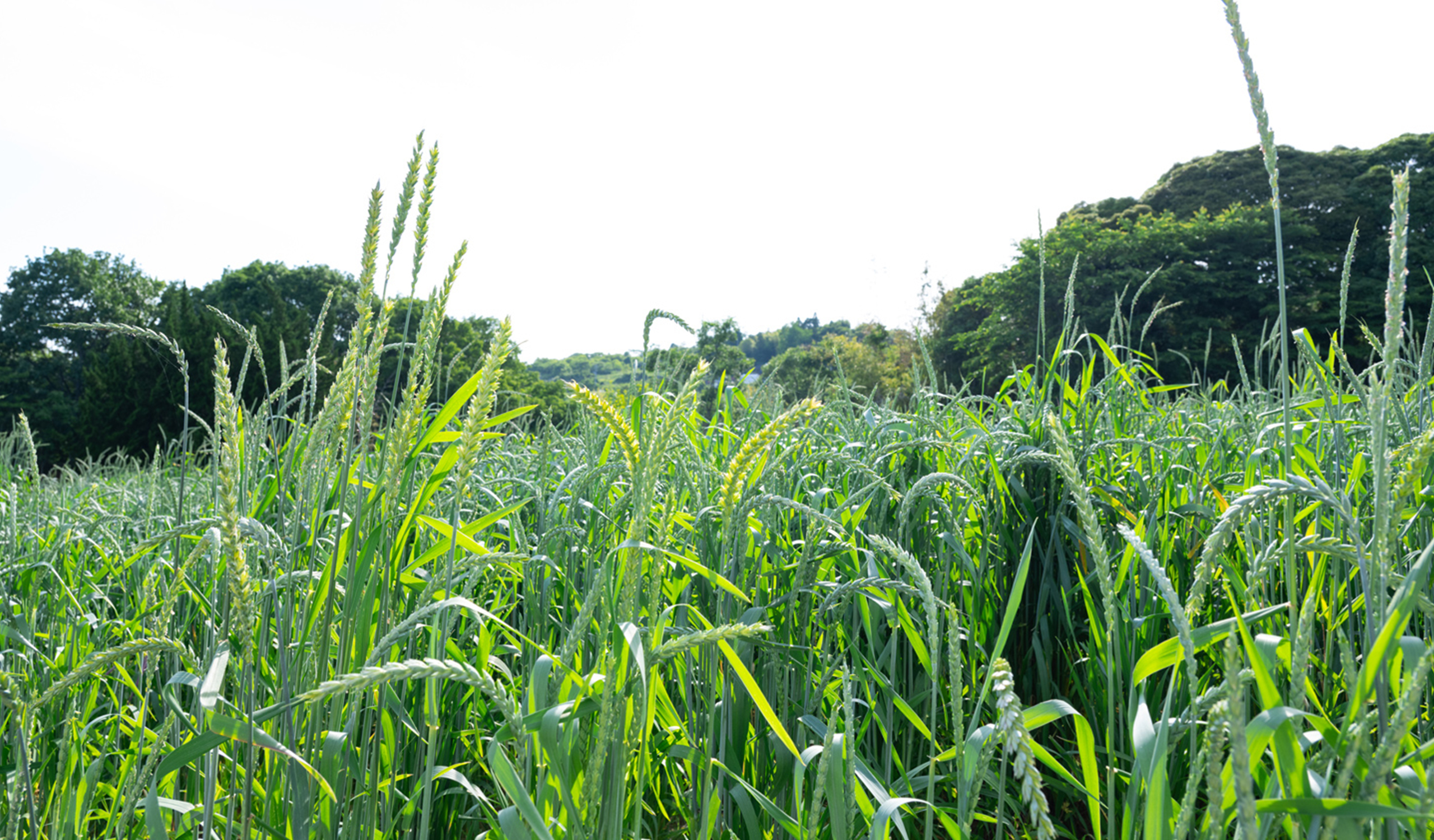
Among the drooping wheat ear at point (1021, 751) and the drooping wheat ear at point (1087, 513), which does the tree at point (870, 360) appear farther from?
the drooping wheat ear at point (1021, 751)

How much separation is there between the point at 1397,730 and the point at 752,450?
69cm

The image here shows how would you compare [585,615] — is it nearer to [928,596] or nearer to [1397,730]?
[928,596]

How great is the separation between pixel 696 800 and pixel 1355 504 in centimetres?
183

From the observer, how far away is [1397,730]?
1.95ft

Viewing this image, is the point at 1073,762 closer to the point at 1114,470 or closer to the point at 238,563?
the point at 1114,470

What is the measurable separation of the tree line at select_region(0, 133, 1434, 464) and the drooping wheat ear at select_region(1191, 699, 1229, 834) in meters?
17.5

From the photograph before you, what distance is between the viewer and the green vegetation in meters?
0.81

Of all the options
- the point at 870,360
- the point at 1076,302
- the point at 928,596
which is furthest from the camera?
the point at 870,360

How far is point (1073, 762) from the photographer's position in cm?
195

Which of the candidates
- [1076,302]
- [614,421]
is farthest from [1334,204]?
[614,421]

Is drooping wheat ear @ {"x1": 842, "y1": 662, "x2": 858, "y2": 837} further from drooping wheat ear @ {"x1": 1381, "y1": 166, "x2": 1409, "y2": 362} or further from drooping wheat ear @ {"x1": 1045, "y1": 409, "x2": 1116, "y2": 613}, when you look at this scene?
drooping wheat ear @ {"x1": 1381, "y1": 166, "x2": 1409, "y2": 362}

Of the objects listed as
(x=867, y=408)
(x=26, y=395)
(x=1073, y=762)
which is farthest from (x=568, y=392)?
(x=26, y=395)

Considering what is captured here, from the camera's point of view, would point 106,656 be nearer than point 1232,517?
No

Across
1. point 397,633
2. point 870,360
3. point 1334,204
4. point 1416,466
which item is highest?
point 1334,204
